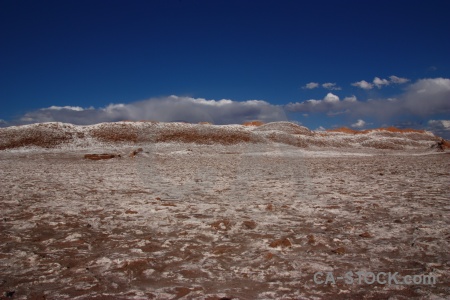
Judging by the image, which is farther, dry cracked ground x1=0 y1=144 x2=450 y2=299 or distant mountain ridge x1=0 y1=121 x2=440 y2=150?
distant mountain ridge x1=0 y1=121 x2=440 y2=150

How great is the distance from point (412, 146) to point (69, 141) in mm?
73512

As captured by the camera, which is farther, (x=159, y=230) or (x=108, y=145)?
(x=108, y=145)

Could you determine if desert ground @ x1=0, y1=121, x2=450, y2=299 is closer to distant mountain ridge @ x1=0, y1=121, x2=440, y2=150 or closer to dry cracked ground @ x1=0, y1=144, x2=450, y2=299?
dry cracked ground @ x1=0, y1=144, x2=450, y2=299

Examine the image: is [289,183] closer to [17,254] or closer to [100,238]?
[100,238]

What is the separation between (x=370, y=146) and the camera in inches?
2506

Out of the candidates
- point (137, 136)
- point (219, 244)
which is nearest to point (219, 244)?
point (219, 244)

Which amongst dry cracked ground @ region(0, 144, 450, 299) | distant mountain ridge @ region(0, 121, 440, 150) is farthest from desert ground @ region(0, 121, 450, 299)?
distant mountain ridge @ region(0, 121, 440, 150)

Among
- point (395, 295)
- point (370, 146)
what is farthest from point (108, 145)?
point (370, 146)

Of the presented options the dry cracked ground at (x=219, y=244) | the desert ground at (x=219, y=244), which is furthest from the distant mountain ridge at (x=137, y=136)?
the dry cracked ground at (x=219, y=244)

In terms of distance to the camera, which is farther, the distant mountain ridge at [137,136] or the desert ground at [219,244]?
the distant mountain ridge at [137,136]

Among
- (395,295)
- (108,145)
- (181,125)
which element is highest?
(181,125)

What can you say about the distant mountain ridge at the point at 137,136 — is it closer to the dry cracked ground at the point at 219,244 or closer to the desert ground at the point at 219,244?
the desert ground at the point at 219,244

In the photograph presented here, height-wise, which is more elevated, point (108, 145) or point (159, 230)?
point (108, 145)

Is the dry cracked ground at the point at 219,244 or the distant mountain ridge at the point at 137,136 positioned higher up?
the distant mountain ridge at the point at 137,136
